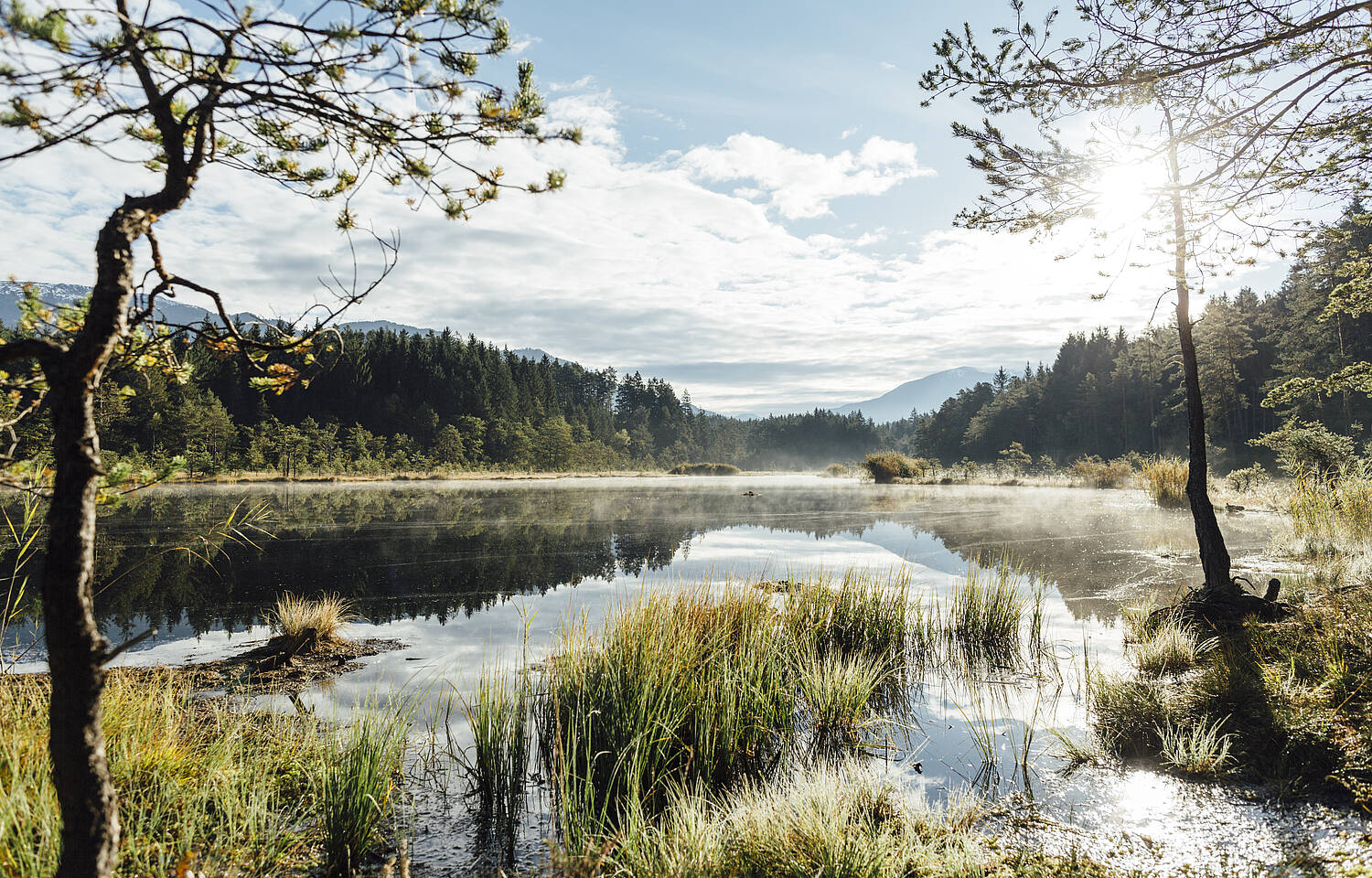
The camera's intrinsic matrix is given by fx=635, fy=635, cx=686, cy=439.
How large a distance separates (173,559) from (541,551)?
632 centimetres

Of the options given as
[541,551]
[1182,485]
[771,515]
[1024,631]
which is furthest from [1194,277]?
[1182,485]

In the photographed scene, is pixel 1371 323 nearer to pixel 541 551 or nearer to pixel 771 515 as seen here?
pixel 771 515

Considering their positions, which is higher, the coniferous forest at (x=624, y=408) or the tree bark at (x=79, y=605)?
the coniferous forest at (x=624, y=408)

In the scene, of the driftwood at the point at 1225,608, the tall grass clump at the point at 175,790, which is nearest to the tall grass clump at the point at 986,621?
the driftwood at the point at 1225,608

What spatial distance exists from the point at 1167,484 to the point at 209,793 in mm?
25475

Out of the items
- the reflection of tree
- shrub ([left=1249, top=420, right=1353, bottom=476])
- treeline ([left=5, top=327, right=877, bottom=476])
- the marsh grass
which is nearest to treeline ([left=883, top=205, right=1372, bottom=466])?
shrub ([left=1249, top=420, right=1353, bottom=476])

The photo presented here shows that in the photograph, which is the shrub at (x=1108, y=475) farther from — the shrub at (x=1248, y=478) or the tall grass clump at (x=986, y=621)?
the tall grass clump at (x=986, y=621)

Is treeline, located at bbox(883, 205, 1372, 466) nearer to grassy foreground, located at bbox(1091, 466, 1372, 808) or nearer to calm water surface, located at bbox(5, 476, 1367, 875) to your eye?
grassy foreground, located at bbox(1091, 466, 1372, 808)

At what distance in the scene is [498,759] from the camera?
3.63 meters

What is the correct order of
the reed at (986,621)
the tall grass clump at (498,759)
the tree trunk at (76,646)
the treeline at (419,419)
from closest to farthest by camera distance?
the tree trunk at (76,646) < the tall grass clump at (498,759) < the reed at (986,621) < the treeline at (419,419)

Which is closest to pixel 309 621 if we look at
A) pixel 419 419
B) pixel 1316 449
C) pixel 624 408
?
pixel 1316 449

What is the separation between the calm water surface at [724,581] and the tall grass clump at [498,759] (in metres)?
0.14

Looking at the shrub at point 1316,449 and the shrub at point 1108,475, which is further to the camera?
the shrub at point 1108,475

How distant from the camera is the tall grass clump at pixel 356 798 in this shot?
2.95m
